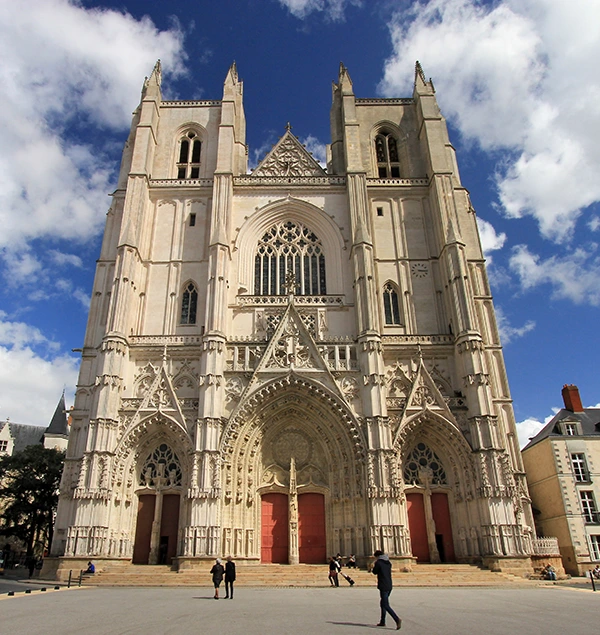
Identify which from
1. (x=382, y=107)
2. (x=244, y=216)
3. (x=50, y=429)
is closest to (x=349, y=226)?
(x=244, y=216)

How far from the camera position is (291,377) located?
22.2 m

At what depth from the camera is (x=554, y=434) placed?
90.2ft

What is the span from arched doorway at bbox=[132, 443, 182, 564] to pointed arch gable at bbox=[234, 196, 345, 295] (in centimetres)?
932

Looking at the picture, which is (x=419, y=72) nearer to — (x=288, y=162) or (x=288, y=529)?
(x=288, y=162)

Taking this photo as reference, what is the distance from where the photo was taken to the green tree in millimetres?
26891

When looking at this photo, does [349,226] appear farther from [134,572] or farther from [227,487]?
[134,572]

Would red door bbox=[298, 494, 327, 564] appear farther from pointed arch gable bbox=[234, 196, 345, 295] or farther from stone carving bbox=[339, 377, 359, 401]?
pointed arch gable bbox=[234, 196, 345, 295]

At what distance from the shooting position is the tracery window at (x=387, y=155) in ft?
100

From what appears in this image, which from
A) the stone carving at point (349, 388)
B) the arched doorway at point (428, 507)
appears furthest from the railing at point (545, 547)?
the stone carving at point (349, 388)

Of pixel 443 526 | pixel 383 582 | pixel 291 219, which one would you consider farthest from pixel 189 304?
pixel 383 582

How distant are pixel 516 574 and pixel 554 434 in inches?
439

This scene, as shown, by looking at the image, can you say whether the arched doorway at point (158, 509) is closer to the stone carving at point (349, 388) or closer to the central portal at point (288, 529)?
the central portal at point (288, 529)

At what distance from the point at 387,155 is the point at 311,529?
21.1 metres

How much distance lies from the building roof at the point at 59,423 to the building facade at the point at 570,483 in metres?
37.1
